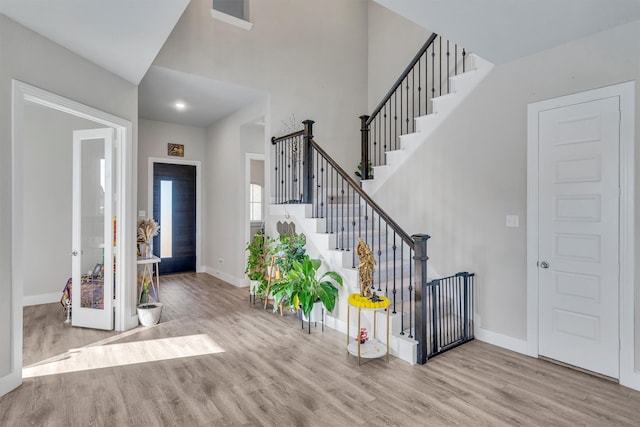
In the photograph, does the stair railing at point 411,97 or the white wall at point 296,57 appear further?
the stair railing at point 411,97

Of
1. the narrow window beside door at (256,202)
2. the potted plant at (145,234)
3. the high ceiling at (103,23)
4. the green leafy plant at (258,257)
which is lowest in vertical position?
the green leafy plant at (258,257)

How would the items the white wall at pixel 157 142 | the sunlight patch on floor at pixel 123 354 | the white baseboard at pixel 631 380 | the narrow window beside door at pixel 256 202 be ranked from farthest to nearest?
the narrow window beside door at pixel 256 202, the white wall at pixel 157 142, the sunlight patch on floor at pixel 123 354, the white baseboard at pixel 631 380

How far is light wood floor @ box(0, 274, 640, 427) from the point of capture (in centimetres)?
220

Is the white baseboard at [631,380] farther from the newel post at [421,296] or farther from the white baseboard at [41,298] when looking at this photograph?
the white baseboard at [41,298]

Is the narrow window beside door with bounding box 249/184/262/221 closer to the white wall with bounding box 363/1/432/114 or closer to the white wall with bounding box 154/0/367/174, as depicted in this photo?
the white wall with bounding box 154/0/367/174

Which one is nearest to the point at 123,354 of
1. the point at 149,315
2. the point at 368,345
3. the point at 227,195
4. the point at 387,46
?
the point at 149,315

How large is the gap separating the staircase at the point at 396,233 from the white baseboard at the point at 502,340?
4.5 inches

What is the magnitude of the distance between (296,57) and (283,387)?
463cm

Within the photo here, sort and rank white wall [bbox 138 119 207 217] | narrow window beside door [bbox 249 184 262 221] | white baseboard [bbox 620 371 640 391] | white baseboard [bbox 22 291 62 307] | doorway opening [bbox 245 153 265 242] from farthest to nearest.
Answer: narrow window beside door [bbox 249 184 262 221] → doorway opening [bbox 245 153 265 242] → white wall [bbox 138 119 207 217] → white baseboard [bbox 22 291 62 307] → white baseboard [bbox 620 371 640 391]

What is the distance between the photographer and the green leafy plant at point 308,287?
3595 mm

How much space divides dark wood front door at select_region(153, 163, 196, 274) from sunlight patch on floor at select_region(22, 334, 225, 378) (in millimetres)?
3481

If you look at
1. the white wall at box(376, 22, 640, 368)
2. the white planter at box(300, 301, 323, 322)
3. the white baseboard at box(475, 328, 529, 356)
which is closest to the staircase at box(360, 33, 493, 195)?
the white wall at box(376, 22, 640, 368)

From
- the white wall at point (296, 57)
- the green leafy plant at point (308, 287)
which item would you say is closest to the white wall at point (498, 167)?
the green leafy plant at point (308, 287)

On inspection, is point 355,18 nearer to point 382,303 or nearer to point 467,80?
point 467,80
